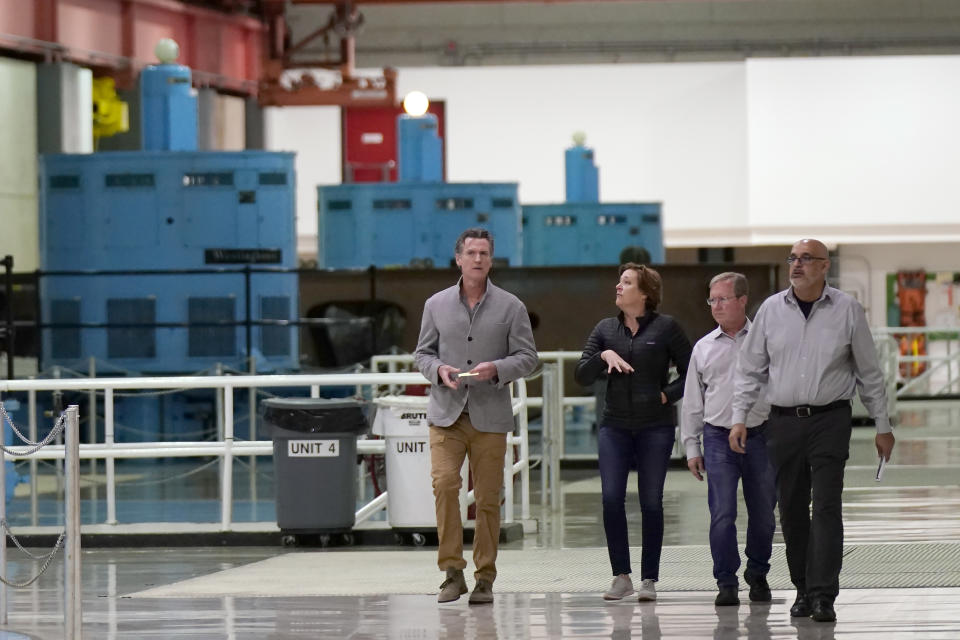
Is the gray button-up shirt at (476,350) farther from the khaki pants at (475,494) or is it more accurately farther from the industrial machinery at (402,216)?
the industrial machinery at (402,216)

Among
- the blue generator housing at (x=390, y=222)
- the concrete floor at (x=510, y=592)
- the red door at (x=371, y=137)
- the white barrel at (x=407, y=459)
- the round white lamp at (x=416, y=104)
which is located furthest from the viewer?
the red door at (x=371, y=137)

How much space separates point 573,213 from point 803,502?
18.5 m

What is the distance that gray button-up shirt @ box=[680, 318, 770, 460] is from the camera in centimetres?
738

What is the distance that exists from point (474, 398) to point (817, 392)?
1.67 metres

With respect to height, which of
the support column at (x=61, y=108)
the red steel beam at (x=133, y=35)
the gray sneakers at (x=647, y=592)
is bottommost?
the gray sneakers at (x=647, y=592)

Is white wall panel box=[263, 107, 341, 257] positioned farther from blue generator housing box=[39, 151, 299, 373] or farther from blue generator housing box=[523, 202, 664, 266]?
blue generator housing box=[39, 151, 299, 373]

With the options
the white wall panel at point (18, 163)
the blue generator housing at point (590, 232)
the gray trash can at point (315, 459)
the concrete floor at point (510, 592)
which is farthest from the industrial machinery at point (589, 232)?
the gray trash can at point (315, 459)

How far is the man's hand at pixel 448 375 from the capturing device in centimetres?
738

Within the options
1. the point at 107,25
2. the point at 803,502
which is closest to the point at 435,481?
the point at 803,502

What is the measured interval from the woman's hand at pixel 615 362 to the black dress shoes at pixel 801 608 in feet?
4.30

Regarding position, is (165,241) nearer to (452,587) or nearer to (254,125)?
(254,125)

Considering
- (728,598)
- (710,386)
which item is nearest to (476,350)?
(710,386)

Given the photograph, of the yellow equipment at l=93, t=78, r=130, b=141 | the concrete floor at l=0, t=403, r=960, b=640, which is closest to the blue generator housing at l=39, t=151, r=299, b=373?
the yellow equipment at l=93, t=78, r=130, b=141

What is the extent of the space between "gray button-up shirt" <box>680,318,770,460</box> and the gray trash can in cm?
347
